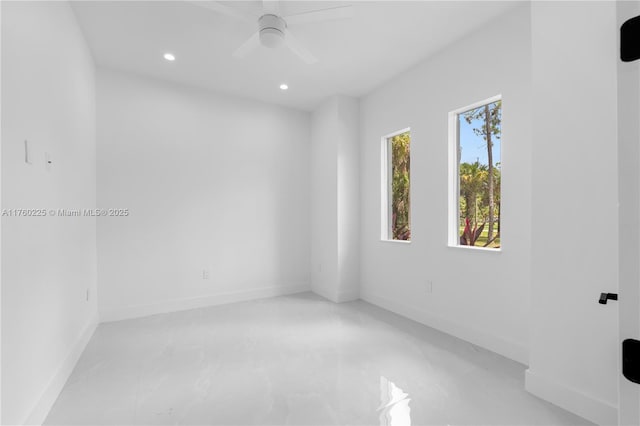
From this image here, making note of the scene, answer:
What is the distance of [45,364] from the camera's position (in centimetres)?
Result: 177

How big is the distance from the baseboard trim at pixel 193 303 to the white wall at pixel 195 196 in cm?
1

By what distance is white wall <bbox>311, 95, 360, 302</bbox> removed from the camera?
13.2ft

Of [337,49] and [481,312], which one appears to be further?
[337,49]

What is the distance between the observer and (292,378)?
2.11m

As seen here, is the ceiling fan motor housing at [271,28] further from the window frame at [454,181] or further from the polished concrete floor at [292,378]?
the polished concrete floor at [292,378]

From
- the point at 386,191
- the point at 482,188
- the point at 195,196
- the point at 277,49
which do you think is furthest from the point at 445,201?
the point at 195,196

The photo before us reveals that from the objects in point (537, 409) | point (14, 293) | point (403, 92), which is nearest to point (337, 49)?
point (403, 92)

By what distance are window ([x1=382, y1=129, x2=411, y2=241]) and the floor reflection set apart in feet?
6.10

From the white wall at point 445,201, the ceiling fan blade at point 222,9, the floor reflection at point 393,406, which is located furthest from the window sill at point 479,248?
the ceiling fan blade at point 222,9

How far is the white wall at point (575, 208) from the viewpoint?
1.59m

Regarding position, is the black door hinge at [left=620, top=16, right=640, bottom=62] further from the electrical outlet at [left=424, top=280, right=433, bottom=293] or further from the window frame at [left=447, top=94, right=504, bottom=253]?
the electrical outlet at [left=424, top=280, right=433, bottom=293]

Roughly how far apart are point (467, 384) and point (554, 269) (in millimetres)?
931

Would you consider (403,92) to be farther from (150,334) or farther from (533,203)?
(150,334)

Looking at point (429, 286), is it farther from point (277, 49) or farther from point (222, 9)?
point (222, 9)
